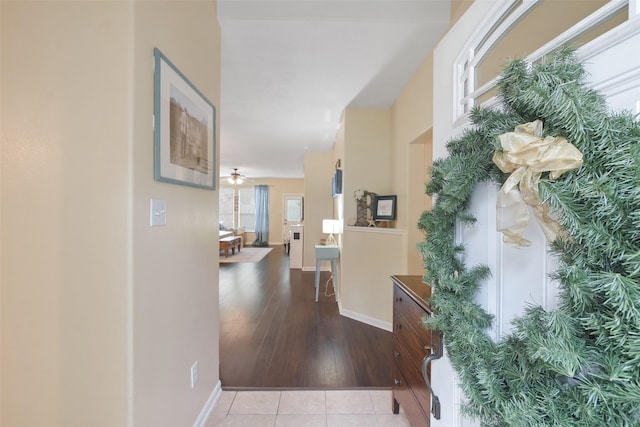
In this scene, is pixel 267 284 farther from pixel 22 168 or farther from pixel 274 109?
pixel 22 168

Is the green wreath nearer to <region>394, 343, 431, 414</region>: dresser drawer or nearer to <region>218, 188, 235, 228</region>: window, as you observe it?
<region>394, 343, 431, 414</region>: dresser drawer

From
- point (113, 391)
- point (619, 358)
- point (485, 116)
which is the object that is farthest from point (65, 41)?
point (619, 358)

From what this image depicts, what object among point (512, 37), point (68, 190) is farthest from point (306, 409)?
point (512, 37)

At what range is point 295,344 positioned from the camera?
267 cm

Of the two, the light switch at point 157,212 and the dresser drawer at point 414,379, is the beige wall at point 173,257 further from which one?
the dresser drawer at point 414,379

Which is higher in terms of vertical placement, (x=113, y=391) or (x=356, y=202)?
(x=356, y=202)

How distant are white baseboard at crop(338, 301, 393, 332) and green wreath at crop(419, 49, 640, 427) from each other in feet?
8.35

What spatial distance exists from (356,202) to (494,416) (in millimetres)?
2906

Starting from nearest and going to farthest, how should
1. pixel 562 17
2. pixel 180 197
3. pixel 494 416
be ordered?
pixel 494 416
pixel 562 17
pixel 180 197

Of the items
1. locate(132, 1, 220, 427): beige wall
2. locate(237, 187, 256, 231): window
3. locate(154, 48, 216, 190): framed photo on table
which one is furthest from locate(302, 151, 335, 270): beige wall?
locate(237, 187, 256, 231): window

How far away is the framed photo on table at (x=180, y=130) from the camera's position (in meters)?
1.20

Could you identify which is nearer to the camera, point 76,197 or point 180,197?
point 76,197

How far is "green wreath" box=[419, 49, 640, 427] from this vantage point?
400mm

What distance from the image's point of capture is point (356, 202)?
3.47m
